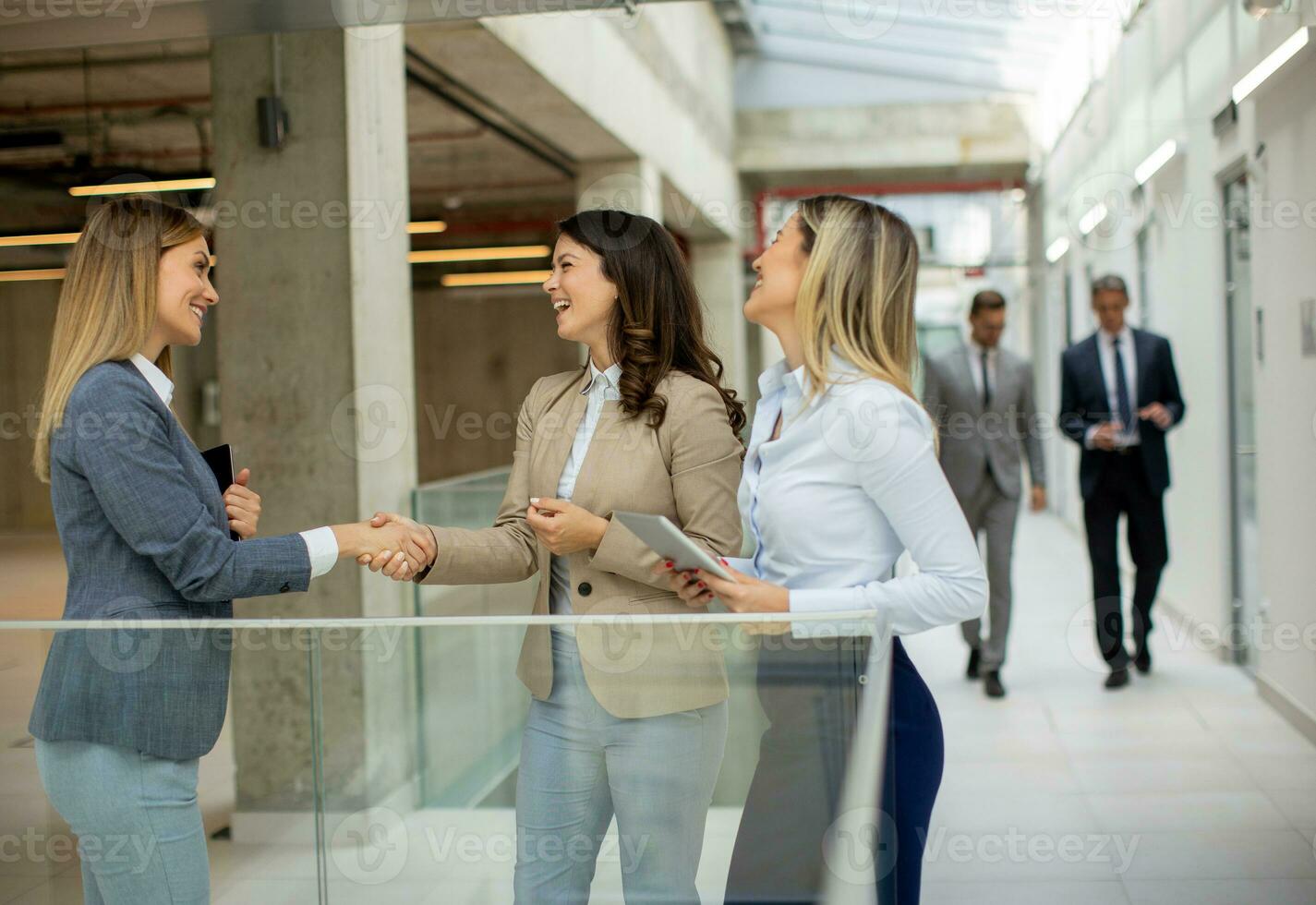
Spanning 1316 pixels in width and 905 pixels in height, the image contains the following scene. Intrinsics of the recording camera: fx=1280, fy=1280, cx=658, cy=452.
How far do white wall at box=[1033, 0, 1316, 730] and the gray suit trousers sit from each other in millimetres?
1045

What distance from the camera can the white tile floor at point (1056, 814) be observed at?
6.72ft

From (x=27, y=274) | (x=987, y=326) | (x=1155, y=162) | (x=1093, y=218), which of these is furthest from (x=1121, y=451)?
(x=27, y=274)

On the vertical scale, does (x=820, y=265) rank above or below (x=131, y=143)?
below

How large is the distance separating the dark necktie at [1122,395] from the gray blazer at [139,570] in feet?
15.0

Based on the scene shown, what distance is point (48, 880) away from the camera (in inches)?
82.8

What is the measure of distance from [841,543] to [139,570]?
3.48 ft

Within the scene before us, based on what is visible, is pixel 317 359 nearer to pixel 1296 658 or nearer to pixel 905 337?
pixel 905 337

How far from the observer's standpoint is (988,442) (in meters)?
5.71

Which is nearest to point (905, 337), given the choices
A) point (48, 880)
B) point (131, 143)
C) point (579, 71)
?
point (48, 880)

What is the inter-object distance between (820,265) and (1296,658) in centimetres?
384

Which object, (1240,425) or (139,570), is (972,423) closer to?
(1240,425)

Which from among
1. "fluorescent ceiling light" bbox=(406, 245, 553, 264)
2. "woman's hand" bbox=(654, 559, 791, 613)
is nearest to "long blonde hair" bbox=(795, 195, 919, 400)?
"woman's hand" bbox=(654, 559, 791, 613)

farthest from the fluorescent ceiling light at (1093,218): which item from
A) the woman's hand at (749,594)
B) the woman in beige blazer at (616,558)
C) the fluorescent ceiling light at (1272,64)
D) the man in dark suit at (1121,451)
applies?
the woman's hand at (749,594)

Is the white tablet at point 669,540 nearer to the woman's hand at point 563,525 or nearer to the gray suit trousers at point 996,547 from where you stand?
the woman's hand at point 563,525
